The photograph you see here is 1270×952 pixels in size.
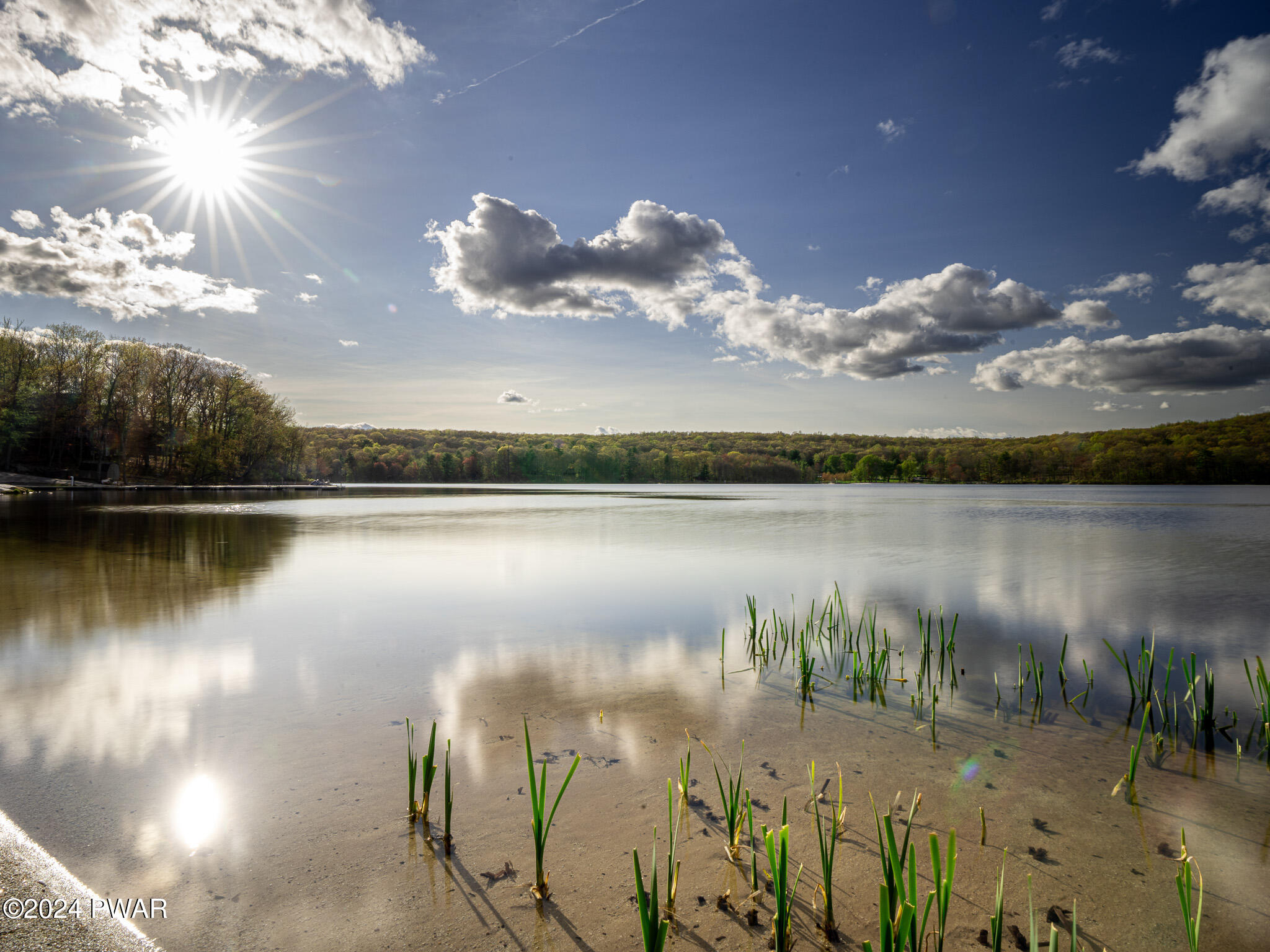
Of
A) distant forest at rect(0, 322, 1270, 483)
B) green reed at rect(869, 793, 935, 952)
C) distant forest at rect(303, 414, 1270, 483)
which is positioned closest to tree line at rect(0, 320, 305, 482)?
distant forest at rect(0, 322, 1270, 483)

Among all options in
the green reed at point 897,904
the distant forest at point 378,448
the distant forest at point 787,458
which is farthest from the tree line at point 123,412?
the green reed at point 897,904

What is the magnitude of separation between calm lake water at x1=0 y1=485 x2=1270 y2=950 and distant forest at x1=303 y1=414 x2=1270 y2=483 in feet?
362

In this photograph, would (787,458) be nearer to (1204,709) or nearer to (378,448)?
(378,448)

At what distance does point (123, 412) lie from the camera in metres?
59.1

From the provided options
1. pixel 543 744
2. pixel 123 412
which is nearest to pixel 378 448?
pixel 123 412

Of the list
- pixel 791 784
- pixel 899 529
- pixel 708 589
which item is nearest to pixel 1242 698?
pixel 791 784

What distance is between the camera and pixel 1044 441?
139 metres

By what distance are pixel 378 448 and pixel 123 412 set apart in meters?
78.5

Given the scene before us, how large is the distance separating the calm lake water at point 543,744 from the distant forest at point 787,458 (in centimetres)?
11035

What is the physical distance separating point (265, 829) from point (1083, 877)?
4.37 meters

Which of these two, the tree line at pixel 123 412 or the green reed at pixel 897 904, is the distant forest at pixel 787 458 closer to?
the tree line at pixel 123 412

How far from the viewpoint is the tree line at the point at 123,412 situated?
5469cm

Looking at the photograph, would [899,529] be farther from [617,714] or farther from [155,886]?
[155,886]

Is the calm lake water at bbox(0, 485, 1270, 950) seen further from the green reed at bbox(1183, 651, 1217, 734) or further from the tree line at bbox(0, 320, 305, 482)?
the tree line at bbox(0, 320, 305, 482)
